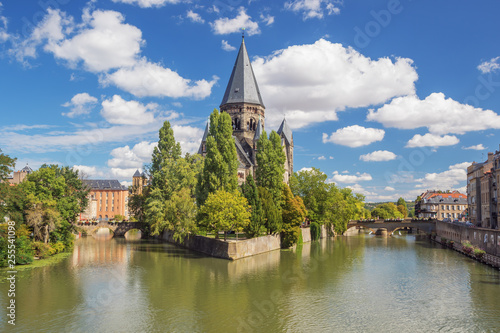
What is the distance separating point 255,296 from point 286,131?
2912 inches

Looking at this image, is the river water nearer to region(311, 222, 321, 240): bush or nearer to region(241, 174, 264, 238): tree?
region(241, 174, 264, 238): tree

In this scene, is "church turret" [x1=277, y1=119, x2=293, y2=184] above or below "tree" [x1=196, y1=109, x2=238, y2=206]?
above

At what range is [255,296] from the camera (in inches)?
1177

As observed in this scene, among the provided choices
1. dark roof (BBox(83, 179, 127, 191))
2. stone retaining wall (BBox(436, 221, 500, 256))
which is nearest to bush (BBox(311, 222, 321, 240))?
stone retaining wall (BBox(436, 221, 500, 256))

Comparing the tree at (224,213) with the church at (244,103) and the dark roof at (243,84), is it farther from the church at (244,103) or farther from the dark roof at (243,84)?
the dark roof at (243,84)

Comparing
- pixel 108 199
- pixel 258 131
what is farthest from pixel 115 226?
pixel 108 199

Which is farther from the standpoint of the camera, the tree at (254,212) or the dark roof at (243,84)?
the dark roof at (243,84)

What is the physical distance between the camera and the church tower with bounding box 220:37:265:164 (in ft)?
309

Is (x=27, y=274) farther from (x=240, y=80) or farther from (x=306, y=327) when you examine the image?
(x=240, y=80)

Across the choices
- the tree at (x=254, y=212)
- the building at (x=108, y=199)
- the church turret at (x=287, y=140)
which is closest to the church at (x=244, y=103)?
the church turret at (x=287, y=140)

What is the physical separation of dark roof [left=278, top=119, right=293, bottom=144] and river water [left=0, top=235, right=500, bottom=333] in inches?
2132

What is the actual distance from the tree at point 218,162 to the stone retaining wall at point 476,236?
1227 inches

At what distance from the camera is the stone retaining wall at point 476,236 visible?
1827 inches

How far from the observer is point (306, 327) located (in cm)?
2312
